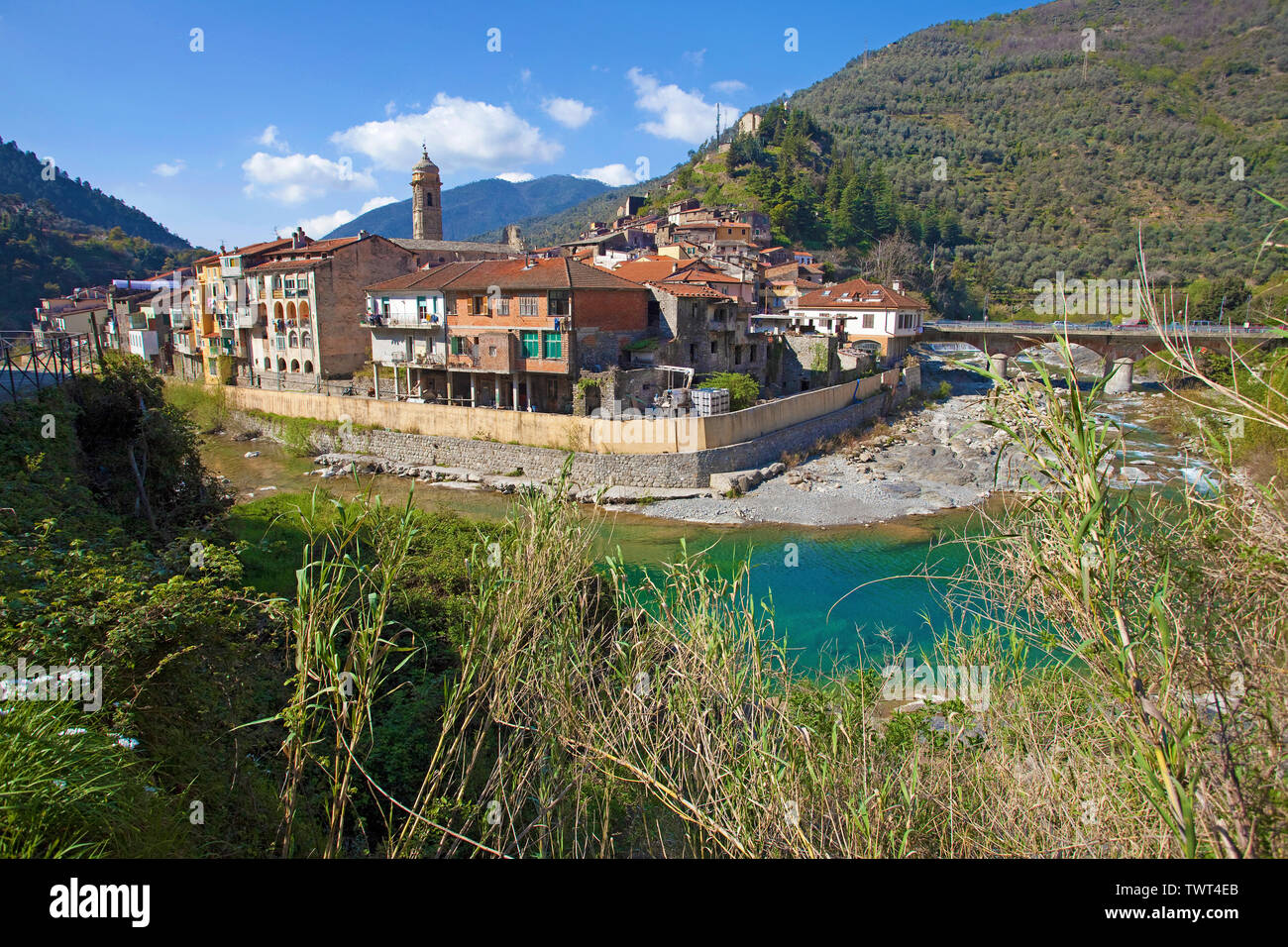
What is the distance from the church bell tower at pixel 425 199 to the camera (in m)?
53.2

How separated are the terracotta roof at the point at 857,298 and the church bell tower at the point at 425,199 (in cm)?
2872

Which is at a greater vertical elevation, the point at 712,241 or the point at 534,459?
the point at 712,241

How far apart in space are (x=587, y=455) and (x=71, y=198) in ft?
312

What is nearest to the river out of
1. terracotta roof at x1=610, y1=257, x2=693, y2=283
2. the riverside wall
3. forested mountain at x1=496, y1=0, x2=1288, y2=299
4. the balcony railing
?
the riverside wall

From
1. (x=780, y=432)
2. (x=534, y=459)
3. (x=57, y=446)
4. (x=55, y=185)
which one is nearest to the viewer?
(x=57, y=446)

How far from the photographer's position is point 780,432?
2736 centimetres

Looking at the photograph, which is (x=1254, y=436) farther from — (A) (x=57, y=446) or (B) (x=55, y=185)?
(B) (x=55, y=185)

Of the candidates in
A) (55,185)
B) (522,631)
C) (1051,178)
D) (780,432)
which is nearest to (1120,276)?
(1051,178)

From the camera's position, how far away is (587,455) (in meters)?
24.5

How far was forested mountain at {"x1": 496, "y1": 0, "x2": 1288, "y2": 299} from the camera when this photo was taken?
74.1 metres

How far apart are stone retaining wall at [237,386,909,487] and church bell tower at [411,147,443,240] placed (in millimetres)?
26290

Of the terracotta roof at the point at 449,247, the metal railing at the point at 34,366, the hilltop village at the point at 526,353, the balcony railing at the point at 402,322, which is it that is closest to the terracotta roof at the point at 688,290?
the hilltop village at the point at 526,353
